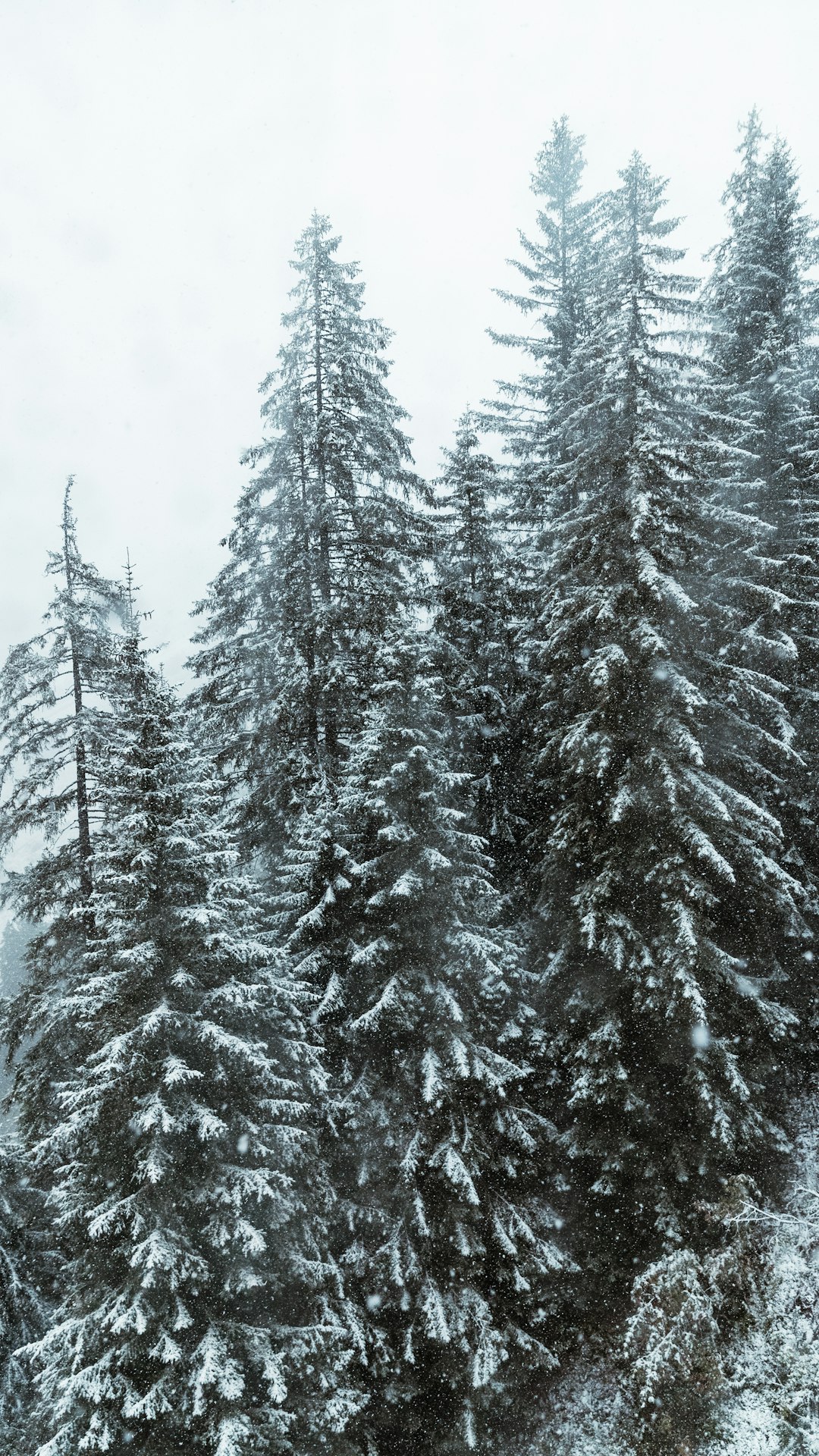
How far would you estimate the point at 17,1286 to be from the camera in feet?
33.6

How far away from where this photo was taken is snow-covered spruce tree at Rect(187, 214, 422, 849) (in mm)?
13805

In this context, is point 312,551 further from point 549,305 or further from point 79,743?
point 549,305

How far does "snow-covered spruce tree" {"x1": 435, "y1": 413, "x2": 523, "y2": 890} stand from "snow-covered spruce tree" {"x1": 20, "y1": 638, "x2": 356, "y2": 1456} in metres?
6.20

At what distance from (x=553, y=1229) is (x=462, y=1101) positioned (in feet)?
10.1

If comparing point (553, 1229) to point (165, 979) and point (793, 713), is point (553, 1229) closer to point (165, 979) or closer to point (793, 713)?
point (165, 979)

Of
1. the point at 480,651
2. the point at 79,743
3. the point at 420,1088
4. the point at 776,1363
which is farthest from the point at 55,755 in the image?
the point at 776,1363

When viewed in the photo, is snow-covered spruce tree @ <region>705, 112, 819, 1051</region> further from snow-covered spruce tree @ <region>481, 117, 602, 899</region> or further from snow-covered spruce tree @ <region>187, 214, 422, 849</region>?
snow-covered spruce tree @ <region>187, 214, 422, 849</region>

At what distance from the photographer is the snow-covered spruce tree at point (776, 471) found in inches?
486

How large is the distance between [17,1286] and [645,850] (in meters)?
11.2

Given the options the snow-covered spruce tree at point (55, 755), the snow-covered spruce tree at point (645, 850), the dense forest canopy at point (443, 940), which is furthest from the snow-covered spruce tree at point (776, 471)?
the snow-covered spruce tree at point (55, 755)

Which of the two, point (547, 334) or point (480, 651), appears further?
point (547, 334)

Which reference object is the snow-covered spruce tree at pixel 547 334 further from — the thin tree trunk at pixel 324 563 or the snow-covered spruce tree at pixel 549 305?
the thin tree trunk at pixel 324 563

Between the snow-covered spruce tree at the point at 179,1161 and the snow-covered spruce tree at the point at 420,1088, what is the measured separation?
1.02 m

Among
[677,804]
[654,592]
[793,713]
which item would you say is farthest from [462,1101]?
[793,713]
